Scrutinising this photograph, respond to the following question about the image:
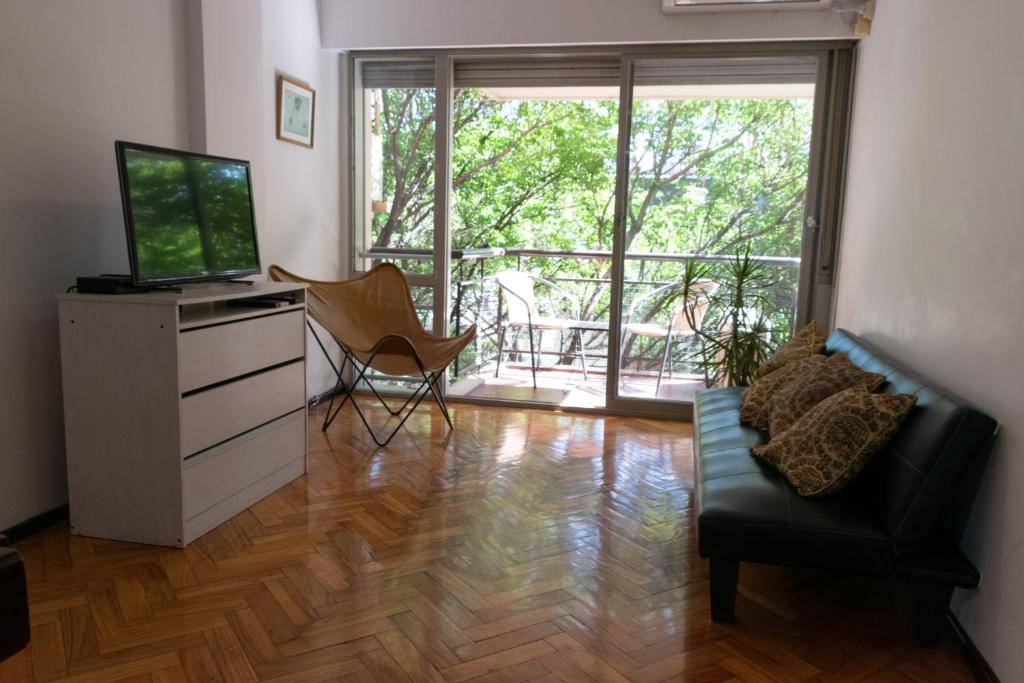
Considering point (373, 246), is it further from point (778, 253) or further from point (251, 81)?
point (778, 253)

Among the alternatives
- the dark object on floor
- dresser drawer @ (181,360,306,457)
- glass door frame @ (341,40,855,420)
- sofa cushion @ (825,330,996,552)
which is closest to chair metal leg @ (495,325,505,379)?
glass door frame @ (341,40,855,420)

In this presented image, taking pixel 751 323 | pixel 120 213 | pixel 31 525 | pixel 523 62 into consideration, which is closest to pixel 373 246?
pixel 523 62

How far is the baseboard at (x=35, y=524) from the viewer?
8.35ft

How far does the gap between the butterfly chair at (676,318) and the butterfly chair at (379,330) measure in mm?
1182

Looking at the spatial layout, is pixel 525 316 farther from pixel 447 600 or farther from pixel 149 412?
pixel 447 600

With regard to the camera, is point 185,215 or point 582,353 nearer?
point 185,215

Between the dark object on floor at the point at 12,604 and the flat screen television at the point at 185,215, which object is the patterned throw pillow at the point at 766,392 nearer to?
the flat screen television at the point at 185,215

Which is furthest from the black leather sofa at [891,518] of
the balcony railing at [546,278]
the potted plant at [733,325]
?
the balcony railing at [546,278]

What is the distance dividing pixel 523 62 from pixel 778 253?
1.95 meters

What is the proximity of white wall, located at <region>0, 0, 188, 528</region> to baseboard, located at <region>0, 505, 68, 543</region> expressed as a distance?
2 cm

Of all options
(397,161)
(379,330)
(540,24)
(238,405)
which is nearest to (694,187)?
(540,24)

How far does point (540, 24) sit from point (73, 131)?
262 centimetres

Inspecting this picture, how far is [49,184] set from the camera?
8.59 ft

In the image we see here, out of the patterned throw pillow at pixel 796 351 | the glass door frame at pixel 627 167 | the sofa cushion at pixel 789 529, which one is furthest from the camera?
the glass door frame at pixel 627 167
